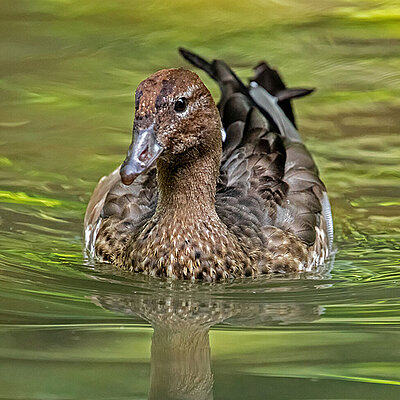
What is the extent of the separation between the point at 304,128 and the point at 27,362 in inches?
225

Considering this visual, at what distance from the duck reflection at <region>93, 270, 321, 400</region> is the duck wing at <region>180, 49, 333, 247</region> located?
29.8 inches

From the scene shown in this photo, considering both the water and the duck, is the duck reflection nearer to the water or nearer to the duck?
the water

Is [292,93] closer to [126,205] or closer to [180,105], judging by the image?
[126,205]

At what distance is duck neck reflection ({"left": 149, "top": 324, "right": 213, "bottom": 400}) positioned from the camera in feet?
18.1

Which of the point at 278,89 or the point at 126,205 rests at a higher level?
the point at 278,89

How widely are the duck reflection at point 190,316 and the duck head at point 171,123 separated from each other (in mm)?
869

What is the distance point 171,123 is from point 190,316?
3.94 ft

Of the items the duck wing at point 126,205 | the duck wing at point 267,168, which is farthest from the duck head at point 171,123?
the duck wing at point 126,205

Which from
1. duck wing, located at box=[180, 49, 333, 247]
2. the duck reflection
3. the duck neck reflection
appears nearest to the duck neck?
duck wing, located at box=[180, 49, 333, 247]

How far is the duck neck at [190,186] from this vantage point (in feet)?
24.5

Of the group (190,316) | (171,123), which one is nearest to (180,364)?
(190,316)

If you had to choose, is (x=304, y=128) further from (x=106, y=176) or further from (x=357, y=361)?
(x=357, y=361)

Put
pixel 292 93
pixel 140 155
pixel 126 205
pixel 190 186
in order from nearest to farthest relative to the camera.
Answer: pixel 140 155
pixel 190 186
pixel 126 205
pixel 292 93

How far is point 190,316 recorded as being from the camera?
22.5ft
